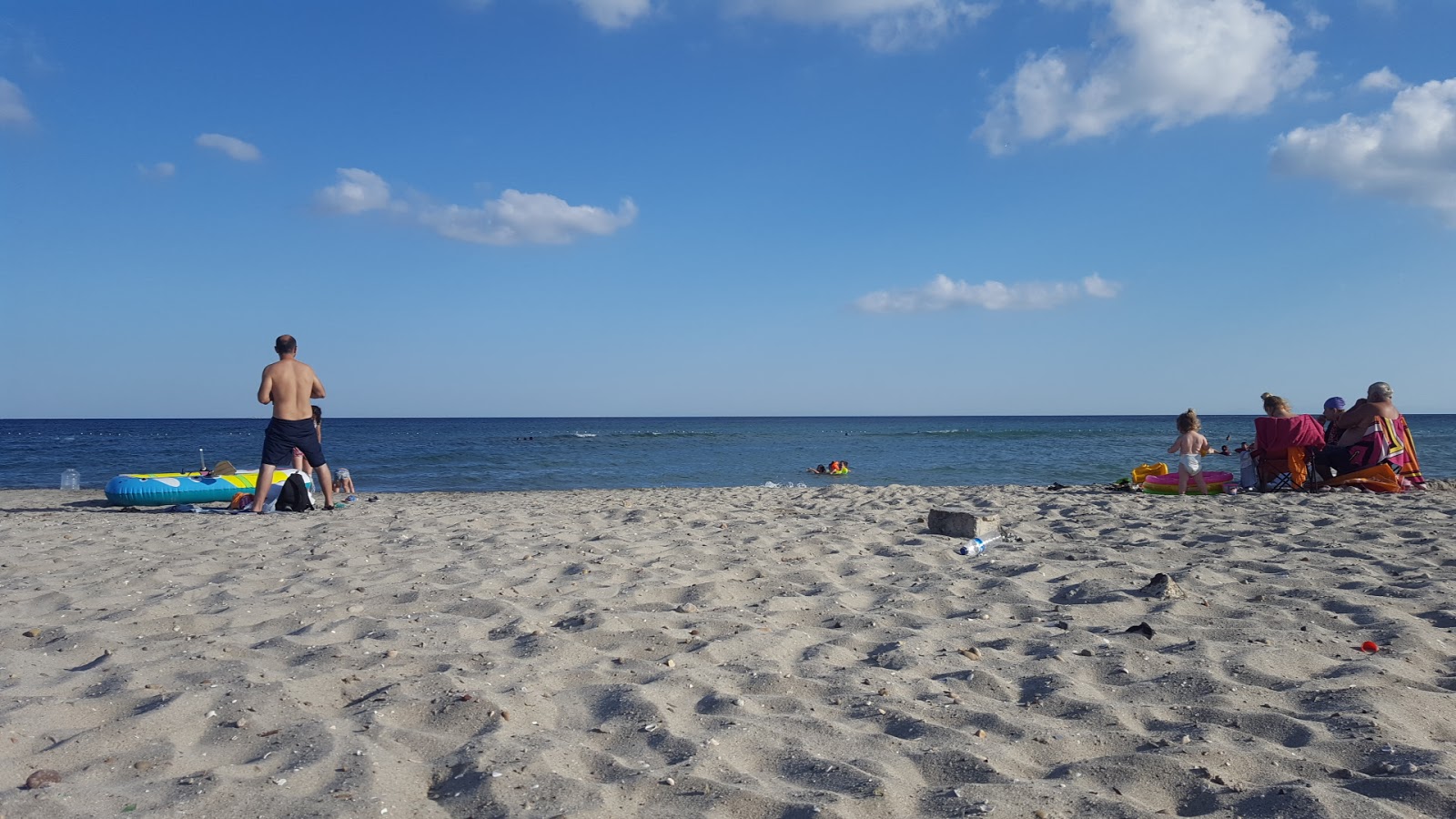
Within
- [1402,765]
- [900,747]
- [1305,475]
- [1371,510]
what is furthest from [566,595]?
[1305,475]

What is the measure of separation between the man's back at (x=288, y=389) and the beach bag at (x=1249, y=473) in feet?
32.4

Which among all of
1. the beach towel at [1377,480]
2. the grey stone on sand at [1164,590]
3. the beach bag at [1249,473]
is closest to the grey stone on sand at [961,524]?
the grey stone on sand at [1164,590]

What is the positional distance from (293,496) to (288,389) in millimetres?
1033

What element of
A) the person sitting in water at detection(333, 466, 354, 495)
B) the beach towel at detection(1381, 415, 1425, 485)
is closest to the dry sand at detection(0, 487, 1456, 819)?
the person sitting in water at detection(333, 466, 354, 495)

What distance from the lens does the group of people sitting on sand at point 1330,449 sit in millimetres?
9258

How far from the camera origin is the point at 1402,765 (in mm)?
2289

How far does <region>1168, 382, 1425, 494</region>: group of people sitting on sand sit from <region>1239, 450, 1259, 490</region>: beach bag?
1 centimetres

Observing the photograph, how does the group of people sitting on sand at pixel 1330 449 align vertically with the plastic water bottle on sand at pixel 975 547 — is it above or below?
above

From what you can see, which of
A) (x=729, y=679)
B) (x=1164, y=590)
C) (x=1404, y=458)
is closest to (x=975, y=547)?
(x=1164, y=590)

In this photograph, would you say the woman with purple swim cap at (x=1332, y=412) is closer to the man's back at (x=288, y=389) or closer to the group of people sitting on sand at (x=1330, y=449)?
the group of people sitting on sand at (x=1330, y=449)

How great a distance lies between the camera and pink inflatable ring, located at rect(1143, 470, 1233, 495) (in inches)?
384

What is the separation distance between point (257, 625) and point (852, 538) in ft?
12.3

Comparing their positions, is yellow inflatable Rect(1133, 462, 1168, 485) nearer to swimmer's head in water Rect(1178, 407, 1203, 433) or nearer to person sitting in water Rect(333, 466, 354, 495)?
swimmer's head in water Rect(1178, 407, 1203, 433)

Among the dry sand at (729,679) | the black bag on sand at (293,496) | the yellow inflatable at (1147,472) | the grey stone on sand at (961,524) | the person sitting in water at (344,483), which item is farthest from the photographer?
the yellow inflatable at (1147,472)
